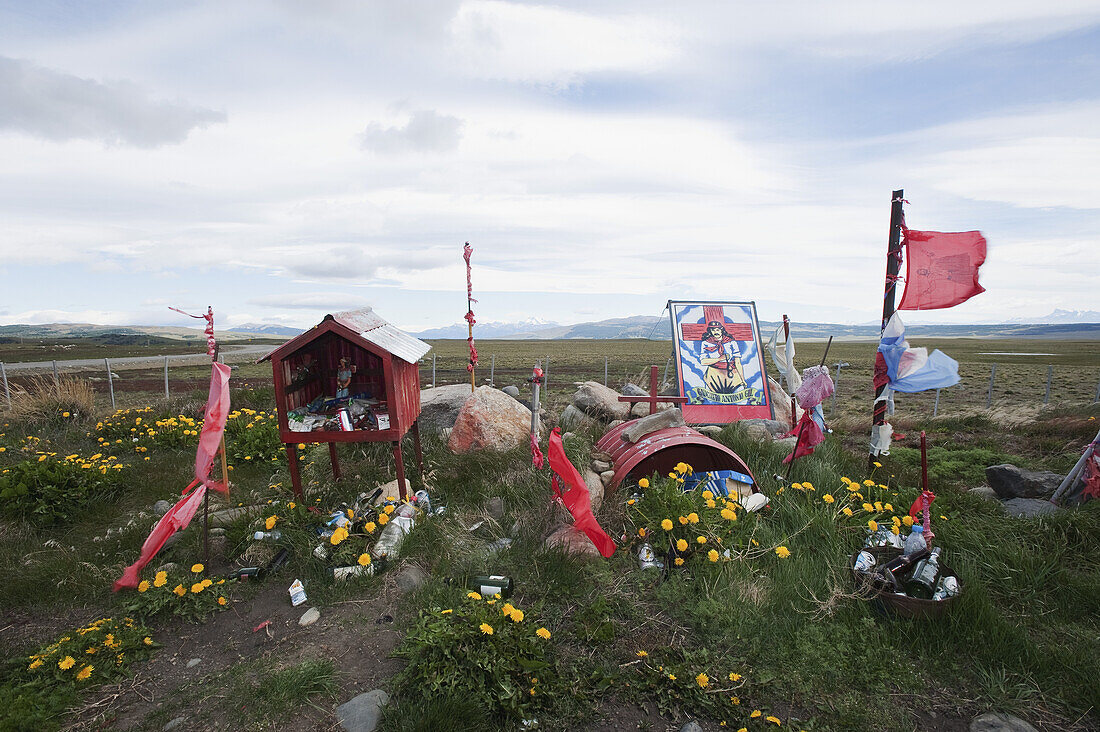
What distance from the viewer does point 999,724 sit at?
296cm

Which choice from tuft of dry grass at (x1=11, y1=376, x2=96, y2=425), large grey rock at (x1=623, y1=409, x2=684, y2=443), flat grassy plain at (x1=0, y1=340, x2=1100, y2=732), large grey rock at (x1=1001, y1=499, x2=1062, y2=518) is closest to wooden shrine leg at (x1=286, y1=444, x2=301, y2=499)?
flat grassy plain at (x1=0, y1=340, x2=1100, y2=732)

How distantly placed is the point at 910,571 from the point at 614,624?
7.63ft

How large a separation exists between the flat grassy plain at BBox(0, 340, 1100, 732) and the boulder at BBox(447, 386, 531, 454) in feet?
3.05

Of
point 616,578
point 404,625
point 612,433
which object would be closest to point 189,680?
point 404,625

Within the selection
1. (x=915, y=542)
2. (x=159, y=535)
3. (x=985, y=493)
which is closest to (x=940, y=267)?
(x=915, y=542)

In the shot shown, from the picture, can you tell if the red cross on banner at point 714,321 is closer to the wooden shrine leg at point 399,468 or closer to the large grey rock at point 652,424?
the large grey rock at point 652,424

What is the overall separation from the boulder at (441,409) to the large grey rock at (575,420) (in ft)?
5.49

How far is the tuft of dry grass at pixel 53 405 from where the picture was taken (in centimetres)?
1004

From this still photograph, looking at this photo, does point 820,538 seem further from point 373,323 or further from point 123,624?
point 123,624

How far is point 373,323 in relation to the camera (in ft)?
19.3

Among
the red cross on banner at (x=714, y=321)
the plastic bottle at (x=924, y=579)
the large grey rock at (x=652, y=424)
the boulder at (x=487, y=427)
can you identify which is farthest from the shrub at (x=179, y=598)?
the red cross on banner at (x=714, y=321)

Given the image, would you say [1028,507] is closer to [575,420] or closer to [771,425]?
[771,425]

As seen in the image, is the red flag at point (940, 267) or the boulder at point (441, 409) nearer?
the red flag at point (940, 267)

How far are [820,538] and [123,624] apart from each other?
18.1 ft
